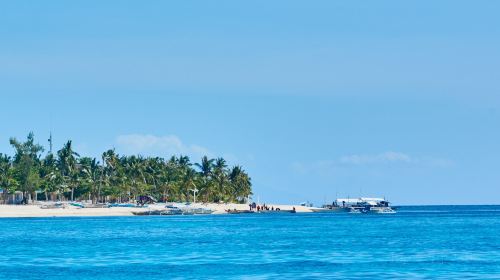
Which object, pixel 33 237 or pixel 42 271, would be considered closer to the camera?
pixel 42 271

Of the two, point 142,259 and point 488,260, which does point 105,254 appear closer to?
point 142,259

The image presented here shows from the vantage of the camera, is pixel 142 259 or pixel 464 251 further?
pixel 464 251

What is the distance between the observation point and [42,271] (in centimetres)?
7600

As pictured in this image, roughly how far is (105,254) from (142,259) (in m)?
7.20

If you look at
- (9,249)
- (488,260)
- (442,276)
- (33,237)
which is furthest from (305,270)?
(33,237)

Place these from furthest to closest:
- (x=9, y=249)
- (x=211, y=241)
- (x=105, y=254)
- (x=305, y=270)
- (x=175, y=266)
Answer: (x=211, y=241) < (x=9, y=249) < (x=105, y=254) < (x=175, y=266) < (x=305, y=270)

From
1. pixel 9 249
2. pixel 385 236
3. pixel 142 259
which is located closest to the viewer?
pixel 142 259

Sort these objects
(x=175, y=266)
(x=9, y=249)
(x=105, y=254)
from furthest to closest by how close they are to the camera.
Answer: (x=9, y=249) → (x=105, y=254) → (x=175, y=266)

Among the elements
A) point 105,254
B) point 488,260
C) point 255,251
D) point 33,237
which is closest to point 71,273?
point 105,254

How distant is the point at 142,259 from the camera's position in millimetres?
85750

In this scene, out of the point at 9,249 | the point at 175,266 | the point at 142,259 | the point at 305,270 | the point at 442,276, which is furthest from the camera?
the point at 9,249

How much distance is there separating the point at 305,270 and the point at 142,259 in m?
18.3

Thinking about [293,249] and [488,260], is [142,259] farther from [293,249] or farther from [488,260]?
[488,260]

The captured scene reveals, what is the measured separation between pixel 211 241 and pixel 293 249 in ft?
58.6
